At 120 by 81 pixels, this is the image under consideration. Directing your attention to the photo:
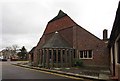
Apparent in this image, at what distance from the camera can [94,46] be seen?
124 ft

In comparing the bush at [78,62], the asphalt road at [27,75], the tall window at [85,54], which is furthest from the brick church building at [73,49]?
the asphalt road at [27,75]

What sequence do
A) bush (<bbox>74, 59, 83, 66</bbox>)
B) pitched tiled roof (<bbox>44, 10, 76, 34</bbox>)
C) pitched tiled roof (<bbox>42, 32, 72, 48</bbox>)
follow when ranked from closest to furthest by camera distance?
bush (<bbox>74, 59, 83, 66</bbox>)
pitched tiled roof (<bbox>42, 32, 72, 48</bbox>)
pitched tiled roof (<bbox>44, 10, 76, 34</bbox>)

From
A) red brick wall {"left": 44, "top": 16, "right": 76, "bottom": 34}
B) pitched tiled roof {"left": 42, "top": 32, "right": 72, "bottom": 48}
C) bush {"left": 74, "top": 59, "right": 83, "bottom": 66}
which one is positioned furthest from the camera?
red brick wall {"left": 44, "top": 16, "right": 76, "bottom": 34}

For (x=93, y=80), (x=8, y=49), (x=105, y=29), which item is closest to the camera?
(x=93, y=80)

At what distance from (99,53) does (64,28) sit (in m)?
9.31

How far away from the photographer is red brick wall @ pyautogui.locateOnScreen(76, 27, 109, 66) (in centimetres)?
3666

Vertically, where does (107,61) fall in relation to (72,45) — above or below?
below

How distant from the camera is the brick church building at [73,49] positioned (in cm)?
3694

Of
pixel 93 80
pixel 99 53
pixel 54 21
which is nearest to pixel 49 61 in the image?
pixel 99 53

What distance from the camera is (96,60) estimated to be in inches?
1454

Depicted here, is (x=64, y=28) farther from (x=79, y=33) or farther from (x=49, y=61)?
(x=49, y=61)

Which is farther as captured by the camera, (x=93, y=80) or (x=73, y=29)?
(x=73, y=29)

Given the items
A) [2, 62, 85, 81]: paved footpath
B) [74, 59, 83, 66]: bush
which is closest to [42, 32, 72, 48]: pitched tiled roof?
[74, 59, 83, 66]: bush

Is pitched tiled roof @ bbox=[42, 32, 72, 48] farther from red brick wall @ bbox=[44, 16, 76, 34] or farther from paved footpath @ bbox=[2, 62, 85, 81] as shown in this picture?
paved footpath @ bbox=[2, 62, 85, 81]
